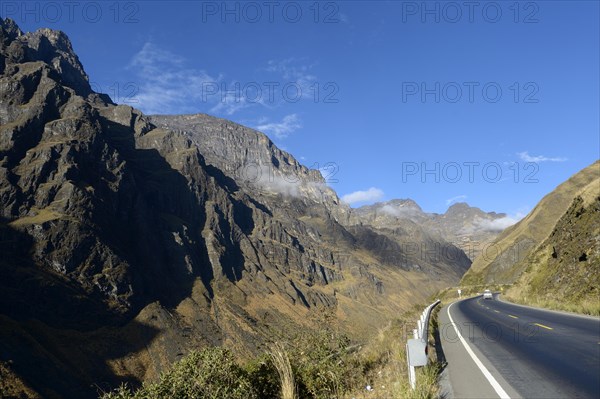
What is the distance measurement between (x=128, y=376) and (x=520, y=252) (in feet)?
319

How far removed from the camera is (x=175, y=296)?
344ft

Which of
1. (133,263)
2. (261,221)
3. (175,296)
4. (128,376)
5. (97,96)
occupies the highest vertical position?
(97,96)

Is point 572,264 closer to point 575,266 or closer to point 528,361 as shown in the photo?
point 575,266

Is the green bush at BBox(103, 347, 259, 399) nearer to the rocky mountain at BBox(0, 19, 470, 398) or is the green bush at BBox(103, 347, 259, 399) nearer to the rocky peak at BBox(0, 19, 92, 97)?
the rocky mountain at BBox(0, 19, 470, 398)

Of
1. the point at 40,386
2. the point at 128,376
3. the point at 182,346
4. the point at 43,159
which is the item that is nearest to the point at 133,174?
the point at 43,159

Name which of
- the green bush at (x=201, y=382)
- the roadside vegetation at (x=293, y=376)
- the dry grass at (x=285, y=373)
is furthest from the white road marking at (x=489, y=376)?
the green bush at (x=201, y=382)

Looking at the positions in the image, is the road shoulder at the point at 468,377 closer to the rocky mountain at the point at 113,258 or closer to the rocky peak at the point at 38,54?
the rocky mountain at the point at 113,258

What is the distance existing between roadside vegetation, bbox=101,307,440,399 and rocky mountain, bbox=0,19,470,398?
38178mm

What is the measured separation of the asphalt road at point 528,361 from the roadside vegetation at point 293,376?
3.23ft

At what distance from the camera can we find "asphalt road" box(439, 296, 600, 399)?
757 centimetres

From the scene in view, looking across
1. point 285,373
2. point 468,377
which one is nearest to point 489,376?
point 468,377

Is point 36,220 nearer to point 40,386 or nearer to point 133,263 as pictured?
point 133,263

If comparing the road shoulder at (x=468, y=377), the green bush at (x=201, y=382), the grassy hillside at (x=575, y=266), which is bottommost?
the road shoulder at (x=468, y=377)

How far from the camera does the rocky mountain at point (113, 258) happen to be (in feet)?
224
